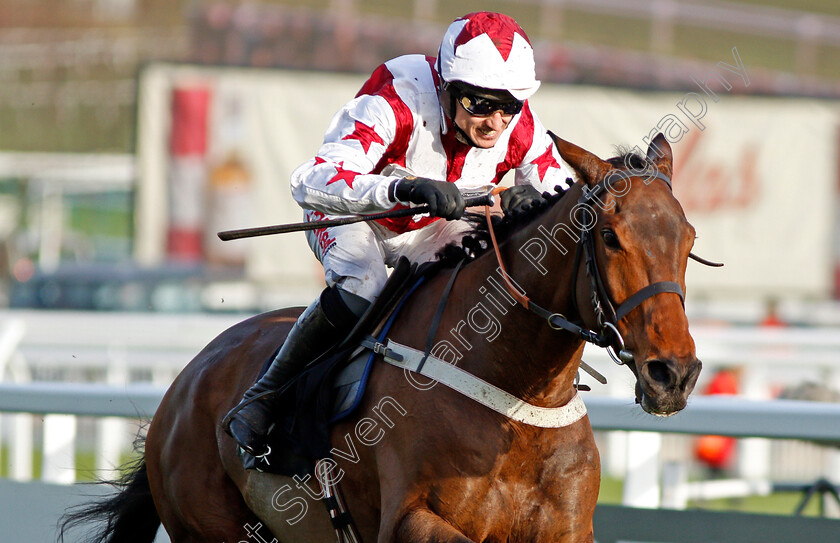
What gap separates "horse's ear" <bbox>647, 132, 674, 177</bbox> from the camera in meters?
2.78

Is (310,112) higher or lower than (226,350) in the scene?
lower

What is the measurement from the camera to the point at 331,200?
3.02 metres

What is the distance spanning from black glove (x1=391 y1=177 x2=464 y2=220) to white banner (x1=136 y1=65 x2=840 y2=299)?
38.7ft

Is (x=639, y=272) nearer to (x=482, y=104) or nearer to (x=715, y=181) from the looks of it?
(x=482, y=104)

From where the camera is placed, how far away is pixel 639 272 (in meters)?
2.52

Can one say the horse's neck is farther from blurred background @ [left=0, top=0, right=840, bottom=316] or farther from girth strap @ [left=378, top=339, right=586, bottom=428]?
blurred background @ [left=0, top=0, right=840, bottom=316]

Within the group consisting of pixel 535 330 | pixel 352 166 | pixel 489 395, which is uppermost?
pixel 352 166

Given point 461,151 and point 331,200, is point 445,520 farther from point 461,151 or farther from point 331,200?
point 461,151

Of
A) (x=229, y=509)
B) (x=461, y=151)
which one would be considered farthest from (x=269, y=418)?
(x=461, y=151)

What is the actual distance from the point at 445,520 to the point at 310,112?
1262cm

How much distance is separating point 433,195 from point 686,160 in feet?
43.8

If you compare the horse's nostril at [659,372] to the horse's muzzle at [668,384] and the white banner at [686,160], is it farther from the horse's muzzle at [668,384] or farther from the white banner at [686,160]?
the white banner at [686,160]

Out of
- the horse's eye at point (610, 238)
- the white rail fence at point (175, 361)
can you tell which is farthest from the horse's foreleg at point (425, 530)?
the white rail fence at point (175, 361)

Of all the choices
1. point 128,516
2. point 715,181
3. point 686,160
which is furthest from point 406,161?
point 715,181
